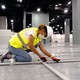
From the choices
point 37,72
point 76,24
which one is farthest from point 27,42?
point 76,24

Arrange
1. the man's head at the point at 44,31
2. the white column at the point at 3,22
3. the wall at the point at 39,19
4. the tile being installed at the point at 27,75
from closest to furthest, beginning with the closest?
the tile being installed at the point at 27,75 < the man's head at the point at 44,31 < the wall at the point at 39,19 < the white column at the point at 3,22

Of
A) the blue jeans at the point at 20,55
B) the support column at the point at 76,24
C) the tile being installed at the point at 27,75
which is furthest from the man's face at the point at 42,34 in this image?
the support column at the point at 76,24

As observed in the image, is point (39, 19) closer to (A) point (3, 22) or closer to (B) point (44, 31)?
(A) point (3, 22)

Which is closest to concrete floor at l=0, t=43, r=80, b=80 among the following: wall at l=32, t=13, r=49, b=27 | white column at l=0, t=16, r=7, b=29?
wall at l=32, t=13, r=49, b=27

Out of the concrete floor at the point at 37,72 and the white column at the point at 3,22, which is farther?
the white column at the point at 3,22

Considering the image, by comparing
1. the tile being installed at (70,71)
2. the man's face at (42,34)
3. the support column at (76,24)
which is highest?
the support column at (76,24)

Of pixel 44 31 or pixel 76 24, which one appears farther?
pixel 76 24

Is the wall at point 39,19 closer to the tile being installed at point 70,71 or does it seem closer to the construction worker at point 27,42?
the construction worker at point 27,42

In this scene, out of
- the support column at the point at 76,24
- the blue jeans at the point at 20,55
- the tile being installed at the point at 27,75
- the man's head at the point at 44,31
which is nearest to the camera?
the tile being installed at the point at 27,75

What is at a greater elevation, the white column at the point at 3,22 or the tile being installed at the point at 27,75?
the white column at the point at 3,22

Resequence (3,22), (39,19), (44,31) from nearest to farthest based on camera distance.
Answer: (44,31) < (39,19) < (3,22)

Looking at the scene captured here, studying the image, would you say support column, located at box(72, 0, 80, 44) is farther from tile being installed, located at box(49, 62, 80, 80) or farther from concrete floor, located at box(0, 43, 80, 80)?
tile being installed, located at box(49, 62, 80, 80)

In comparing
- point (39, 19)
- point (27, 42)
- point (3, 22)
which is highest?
point (39, 19)

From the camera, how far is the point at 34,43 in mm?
3703
